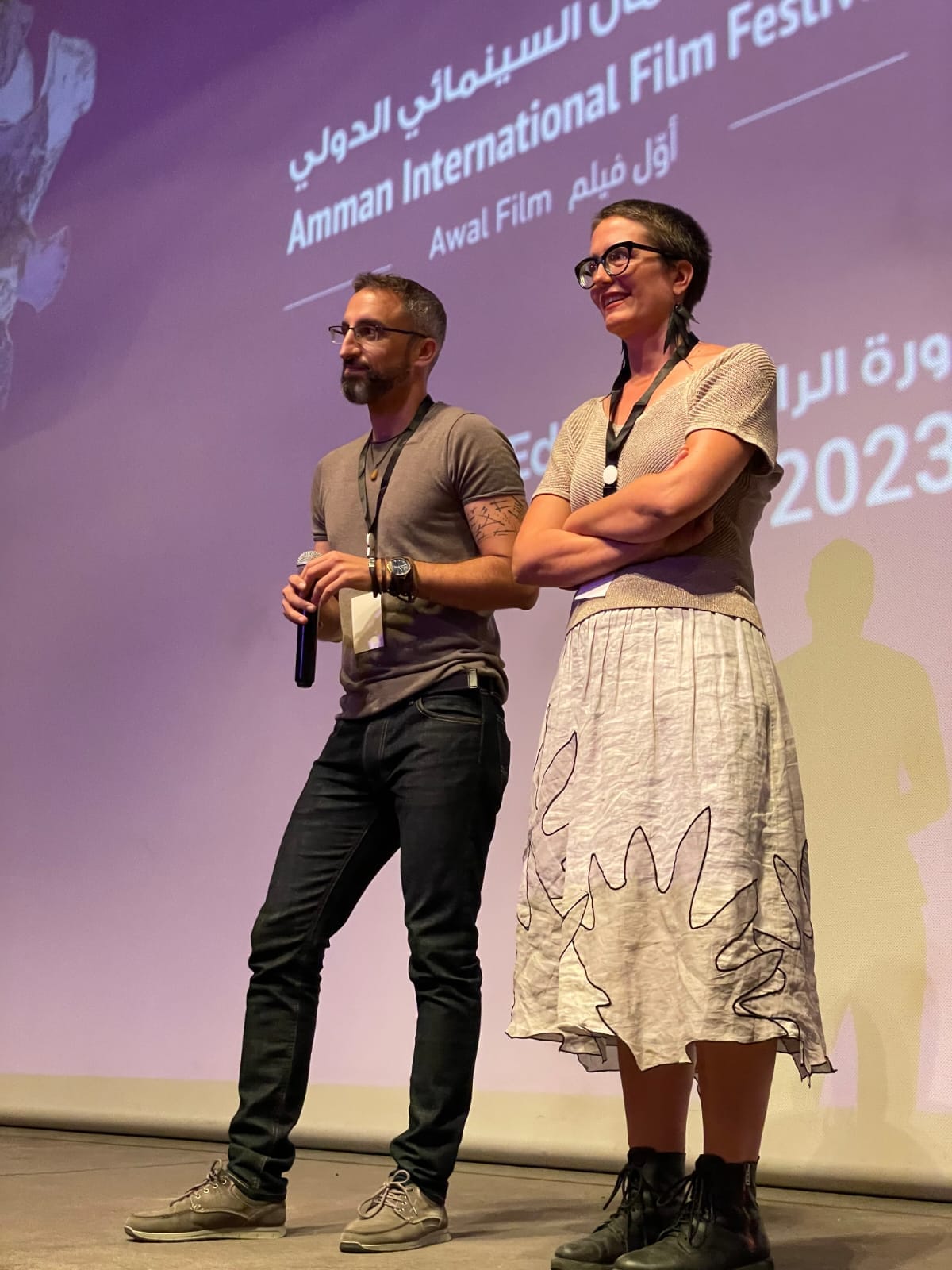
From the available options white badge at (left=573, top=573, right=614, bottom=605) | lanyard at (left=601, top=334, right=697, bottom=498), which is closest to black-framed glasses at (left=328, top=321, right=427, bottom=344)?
lanyard at (left=601, top=334, right=697, bottom=498)

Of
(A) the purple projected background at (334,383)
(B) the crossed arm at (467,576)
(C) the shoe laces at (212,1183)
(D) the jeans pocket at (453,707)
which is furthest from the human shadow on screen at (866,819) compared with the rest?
(C) the shoe laces at (212,1183)

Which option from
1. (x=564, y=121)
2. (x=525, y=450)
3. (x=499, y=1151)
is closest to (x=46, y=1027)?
(x=499, y=1151)

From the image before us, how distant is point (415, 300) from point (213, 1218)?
148 cm

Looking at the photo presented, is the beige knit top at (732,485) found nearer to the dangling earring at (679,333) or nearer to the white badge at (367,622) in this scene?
the dangling earring at (679,333)

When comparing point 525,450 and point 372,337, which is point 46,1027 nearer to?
point 525,450

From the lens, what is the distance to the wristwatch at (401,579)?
7.30ft

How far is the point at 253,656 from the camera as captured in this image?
386 centimetres

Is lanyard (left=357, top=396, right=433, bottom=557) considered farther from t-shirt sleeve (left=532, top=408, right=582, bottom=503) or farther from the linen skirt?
the linen skirt

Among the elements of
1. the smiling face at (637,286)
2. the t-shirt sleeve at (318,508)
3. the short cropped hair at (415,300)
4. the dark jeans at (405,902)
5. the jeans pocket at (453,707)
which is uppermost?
the short cropped hair at (415,300)

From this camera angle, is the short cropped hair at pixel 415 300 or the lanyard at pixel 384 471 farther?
the short cropped hair at pixel 415 300

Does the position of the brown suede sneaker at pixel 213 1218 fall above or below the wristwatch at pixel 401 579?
below

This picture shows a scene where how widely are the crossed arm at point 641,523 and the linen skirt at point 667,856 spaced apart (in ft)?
0.27

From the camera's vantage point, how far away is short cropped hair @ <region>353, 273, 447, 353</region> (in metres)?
2.48

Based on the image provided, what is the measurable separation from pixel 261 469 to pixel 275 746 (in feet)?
2.47
